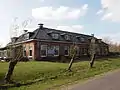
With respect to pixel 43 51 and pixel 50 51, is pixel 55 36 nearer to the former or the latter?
pixel 50 51

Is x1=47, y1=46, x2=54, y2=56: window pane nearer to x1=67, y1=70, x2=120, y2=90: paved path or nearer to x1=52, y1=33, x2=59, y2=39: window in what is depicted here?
x1=52, y1=33, x2=59, y2=39: window

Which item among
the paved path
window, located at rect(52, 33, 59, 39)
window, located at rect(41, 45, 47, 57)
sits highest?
window, located at rect(52, 33, 59, 39)

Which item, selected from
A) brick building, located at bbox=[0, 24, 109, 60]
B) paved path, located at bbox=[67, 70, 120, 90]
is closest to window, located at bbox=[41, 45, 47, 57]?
brick building, located at bbox=[0, 24, 109, 60]

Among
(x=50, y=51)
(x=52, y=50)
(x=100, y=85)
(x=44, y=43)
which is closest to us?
(x=100, y=85)

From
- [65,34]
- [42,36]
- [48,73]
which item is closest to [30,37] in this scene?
[42,36]

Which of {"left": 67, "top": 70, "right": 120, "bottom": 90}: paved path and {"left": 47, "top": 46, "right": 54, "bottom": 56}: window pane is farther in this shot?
{"left": 47, "top": 46, "right": 54, "bottom": 56}: window pane

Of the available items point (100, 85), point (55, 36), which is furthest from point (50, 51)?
point (100, 85)

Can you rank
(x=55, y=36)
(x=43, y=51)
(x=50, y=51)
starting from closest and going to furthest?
(x=43, y=51) → (x=50, y=51) → (x=55, y=36)

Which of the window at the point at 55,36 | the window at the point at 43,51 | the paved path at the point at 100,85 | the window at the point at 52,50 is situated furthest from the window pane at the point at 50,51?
the paved path at the point at 100,85

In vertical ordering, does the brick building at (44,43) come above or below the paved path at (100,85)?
above

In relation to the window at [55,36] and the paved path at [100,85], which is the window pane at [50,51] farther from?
the paved path at [100,85]

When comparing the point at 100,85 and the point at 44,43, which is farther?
the point at 44,43

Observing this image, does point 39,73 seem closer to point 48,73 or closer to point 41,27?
point 48,73

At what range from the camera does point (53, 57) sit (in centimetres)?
4950
